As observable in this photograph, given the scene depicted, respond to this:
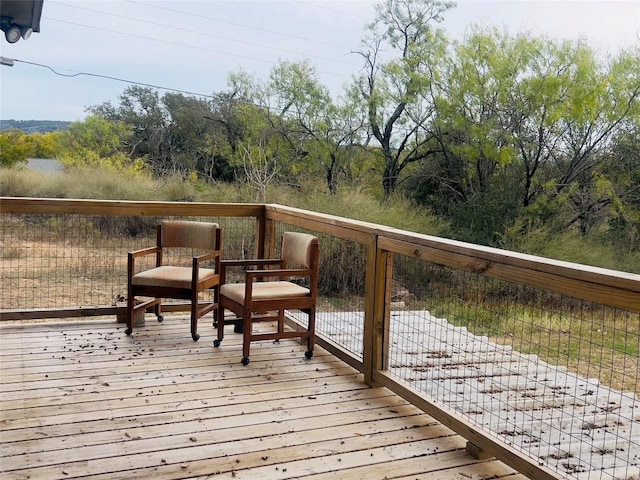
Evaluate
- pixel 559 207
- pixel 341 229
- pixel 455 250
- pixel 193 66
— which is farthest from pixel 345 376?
pixel 193 66

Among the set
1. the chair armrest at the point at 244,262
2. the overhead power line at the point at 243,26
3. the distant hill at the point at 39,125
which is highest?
the overhead power line at the point at 243,26

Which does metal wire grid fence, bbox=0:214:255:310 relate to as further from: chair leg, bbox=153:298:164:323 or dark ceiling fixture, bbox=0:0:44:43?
dark ceiling fixture, bbox=0:0:44:43

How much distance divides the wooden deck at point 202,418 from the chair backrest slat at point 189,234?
2.28ft

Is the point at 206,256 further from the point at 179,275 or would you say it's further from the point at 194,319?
the point at 194,319

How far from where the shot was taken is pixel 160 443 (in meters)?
2.44

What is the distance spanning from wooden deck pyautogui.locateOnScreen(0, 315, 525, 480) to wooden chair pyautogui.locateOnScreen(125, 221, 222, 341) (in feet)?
0.96

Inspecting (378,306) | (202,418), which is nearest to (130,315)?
(202,418)

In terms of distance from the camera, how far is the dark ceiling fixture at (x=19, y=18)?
2.04m

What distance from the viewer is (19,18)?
7.07 ft

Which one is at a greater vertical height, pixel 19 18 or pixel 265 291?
pixel 19 18

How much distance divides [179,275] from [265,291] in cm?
67

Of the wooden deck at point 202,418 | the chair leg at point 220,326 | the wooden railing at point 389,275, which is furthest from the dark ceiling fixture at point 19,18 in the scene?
the chair leg at point 220,326

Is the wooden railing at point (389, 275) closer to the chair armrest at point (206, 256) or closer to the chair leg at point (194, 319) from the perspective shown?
the chair armrest at point (206, 256)

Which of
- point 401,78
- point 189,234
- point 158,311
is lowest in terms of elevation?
point 158,311
